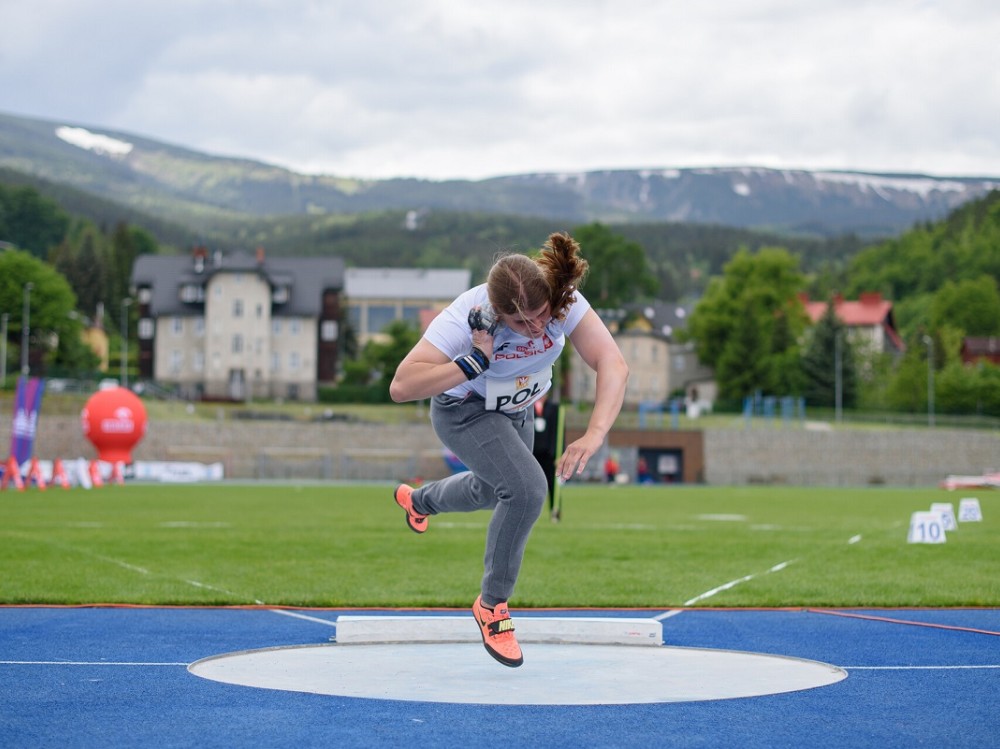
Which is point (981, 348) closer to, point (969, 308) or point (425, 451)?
point (969, 308)

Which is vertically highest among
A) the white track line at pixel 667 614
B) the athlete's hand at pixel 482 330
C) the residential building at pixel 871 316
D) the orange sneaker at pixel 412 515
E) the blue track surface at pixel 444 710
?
the residential building at pixel 871 316

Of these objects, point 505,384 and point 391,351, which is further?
point 391,351

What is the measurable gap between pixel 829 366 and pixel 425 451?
42420 millimetres

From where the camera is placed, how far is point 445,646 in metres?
7.82

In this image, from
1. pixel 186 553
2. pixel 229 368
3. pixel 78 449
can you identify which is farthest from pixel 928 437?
pixel 186 553

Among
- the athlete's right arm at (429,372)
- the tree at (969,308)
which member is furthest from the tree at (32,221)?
the athlete's right arm at (429,372)

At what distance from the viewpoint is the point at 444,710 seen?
211 inches

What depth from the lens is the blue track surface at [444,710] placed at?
4809 mm

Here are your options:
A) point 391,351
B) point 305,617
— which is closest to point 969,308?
point 391,351

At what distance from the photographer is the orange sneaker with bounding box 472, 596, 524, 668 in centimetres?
659

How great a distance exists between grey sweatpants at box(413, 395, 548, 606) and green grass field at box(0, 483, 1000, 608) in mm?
3755

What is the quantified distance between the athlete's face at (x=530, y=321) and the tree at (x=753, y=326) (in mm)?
94436

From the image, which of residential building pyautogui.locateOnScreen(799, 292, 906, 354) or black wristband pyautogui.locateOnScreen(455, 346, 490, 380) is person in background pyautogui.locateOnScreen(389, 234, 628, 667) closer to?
black wristband pyautogui.locateOnScreen(455, 346, 490, 380)

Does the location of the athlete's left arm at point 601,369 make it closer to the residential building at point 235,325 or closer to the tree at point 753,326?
the residential building at point 235,325
